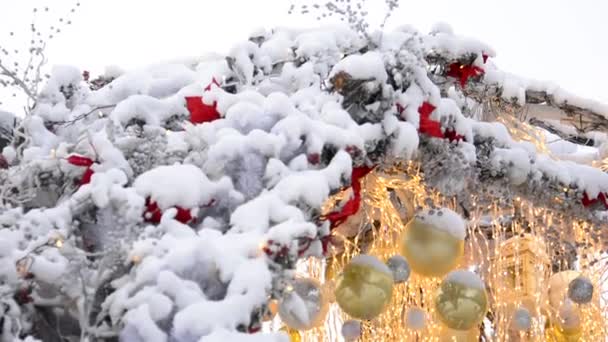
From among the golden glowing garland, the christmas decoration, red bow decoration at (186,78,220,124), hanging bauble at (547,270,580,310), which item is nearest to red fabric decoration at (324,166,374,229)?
the christmas decoration

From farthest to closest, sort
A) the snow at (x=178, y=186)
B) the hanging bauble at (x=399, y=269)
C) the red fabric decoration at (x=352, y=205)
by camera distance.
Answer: the hanging bauble at (x=399, y=269) → the red fabric decoration at (x=352, y=205) → the snow at (x=178, y=186)

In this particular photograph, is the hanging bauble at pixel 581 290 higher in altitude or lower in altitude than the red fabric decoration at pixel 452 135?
lower

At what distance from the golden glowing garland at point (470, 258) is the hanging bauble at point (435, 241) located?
0.72 ft

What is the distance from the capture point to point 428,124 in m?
3.69

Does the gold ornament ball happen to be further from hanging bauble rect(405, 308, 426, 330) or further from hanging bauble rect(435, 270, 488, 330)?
hanging bauble rect(405, 308, 426, 330)

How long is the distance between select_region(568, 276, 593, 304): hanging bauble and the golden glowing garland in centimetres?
20

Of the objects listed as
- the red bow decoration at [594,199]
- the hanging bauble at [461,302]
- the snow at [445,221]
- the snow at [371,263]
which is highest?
the red bow decoration at [594,199]

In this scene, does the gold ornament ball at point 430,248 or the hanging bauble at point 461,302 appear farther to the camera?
the hanging bauble at point 461,302

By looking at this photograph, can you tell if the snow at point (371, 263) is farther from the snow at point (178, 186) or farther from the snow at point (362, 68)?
the snow at point (178, 186)

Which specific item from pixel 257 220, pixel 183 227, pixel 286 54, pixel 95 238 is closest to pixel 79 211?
pixel 95 238

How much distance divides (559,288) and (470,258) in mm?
1630

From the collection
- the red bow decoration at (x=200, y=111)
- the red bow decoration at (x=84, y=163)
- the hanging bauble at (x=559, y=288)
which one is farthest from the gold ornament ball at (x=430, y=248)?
the red bow decoration at (x=84, y=163)

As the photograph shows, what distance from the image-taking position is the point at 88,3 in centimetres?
395

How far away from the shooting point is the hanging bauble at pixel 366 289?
4223 millimetres
